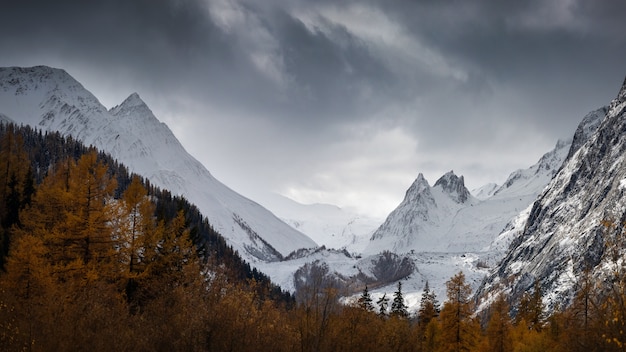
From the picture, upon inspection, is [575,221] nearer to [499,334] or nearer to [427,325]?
[427,325]

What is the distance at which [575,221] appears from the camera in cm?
16688

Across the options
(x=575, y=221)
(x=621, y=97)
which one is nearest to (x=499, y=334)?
(x=575, y=221)

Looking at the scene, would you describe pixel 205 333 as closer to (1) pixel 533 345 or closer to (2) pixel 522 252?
(1) pixel 533 345

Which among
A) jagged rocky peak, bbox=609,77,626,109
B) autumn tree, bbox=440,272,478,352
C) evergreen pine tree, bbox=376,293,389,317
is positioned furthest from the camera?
jagged rocky peak, bbox=609,77,626,109

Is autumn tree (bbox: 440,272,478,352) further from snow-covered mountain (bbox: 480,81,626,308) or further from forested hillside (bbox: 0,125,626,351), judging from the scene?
snow-covered mountain (bbox: 480,81,626,308)

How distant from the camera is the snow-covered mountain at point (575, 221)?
13788cm

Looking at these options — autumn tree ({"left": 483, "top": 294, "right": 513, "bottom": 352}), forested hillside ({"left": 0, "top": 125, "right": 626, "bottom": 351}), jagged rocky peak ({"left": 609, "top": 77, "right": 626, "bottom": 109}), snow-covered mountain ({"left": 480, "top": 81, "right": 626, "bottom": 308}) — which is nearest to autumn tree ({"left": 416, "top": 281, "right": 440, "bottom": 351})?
autumn tree ({"left": 483, "top": 294, "right": 513, "bottom": 352})

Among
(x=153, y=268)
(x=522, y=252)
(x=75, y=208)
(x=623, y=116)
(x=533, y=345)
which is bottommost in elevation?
(x=533, y=345)

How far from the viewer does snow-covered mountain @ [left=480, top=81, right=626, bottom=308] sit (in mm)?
137875

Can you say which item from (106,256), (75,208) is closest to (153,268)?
(106,256)

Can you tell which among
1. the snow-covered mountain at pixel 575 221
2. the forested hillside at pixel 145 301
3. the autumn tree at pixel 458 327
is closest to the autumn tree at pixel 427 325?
the autumn tree at pixel 458 327

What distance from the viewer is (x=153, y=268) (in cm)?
3534

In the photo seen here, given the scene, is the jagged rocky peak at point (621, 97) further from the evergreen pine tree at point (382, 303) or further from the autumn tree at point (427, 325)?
the autumn tree at point (427, 325)

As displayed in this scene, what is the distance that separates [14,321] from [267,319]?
14037 millimetres
